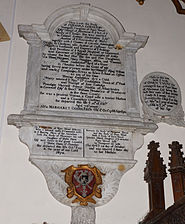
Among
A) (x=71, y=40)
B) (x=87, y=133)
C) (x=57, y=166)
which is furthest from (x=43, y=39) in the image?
(x=57, y=166)

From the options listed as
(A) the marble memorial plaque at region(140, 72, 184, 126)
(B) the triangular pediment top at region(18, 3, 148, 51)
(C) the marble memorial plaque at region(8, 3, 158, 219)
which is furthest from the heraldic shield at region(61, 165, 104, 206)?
(B) the triangular pediment top at region(18, 3, 148, 51)

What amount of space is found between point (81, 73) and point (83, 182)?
4.56 ft

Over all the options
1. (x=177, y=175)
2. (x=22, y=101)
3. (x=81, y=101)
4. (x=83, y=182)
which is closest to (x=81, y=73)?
(x=81, y=101)

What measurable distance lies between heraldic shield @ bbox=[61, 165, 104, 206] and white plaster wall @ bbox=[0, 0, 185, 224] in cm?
16

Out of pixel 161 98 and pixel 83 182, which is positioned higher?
pixel 161 98

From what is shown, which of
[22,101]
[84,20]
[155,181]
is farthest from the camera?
[84,20]

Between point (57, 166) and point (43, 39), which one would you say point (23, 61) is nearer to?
point (43, 39)

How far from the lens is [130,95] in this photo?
420 centimetres

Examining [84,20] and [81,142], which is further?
[84,20]

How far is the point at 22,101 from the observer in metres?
4.02

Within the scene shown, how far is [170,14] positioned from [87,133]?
237cm

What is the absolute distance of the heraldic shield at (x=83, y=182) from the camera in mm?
3533

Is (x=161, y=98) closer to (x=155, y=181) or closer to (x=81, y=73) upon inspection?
(x=81, y=73)

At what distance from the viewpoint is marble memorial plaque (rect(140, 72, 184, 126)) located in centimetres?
414
